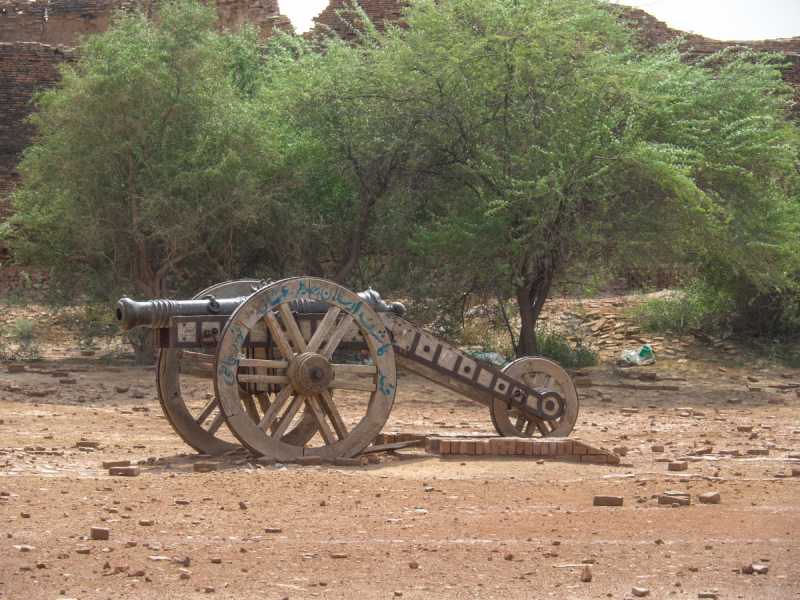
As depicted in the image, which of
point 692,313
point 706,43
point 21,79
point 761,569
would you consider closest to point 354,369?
point 761,569

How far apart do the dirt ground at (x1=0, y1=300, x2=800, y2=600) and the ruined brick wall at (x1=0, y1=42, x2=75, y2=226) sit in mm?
18170

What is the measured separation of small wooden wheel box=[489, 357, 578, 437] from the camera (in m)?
7.68

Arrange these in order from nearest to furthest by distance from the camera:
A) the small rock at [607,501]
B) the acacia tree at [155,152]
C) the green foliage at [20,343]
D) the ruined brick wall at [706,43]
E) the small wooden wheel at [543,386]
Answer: the small rock at [607,501] → the small wooden wheel at [543,386] → the acacia tree at [155,152] → the green foliage at [20,343] → the ruined brick wall at [706,43]

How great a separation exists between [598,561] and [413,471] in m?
2.39

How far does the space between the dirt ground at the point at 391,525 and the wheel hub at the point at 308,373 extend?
587 mm

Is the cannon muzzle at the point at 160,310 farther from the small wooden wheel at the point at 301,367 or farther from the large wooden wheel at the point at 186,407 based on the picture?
the large wooden wheel at the point at 186,407

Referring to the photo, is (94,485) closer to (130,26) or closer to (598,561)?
(598,561)

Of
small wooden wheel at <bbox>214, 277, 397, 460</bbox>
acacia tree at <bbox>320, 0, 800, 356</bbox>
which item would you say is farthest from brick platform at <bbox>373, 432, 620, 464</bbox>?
acacia tree at <bbox>320, 0, 800, 356</bbox>

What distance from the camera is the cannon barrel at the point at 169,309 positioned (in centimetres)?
625

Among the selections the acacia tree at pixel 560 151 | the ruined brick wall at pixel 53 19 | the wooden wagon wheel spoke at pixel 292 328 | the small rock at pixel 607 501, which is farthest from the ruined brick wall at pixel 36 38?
the small rock at pixel 607 501

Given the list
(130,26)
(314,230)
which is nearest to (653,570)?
(314,230)

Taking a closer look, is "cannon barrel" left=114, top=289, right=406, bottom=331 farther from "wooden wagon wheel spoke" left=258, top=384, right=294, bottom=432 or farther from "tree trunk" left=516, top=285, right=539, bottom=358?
"tree trunk" left=516, top=285, right=539, bottom=358

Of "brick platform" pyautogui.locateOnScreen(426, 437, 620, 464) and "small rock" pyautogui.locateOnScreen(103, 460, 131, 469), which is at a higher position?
"brick platform" pyautogui.locateOnScreen(426, 437, 620, 464)

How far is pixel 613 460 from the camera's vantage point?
6.95 meters
